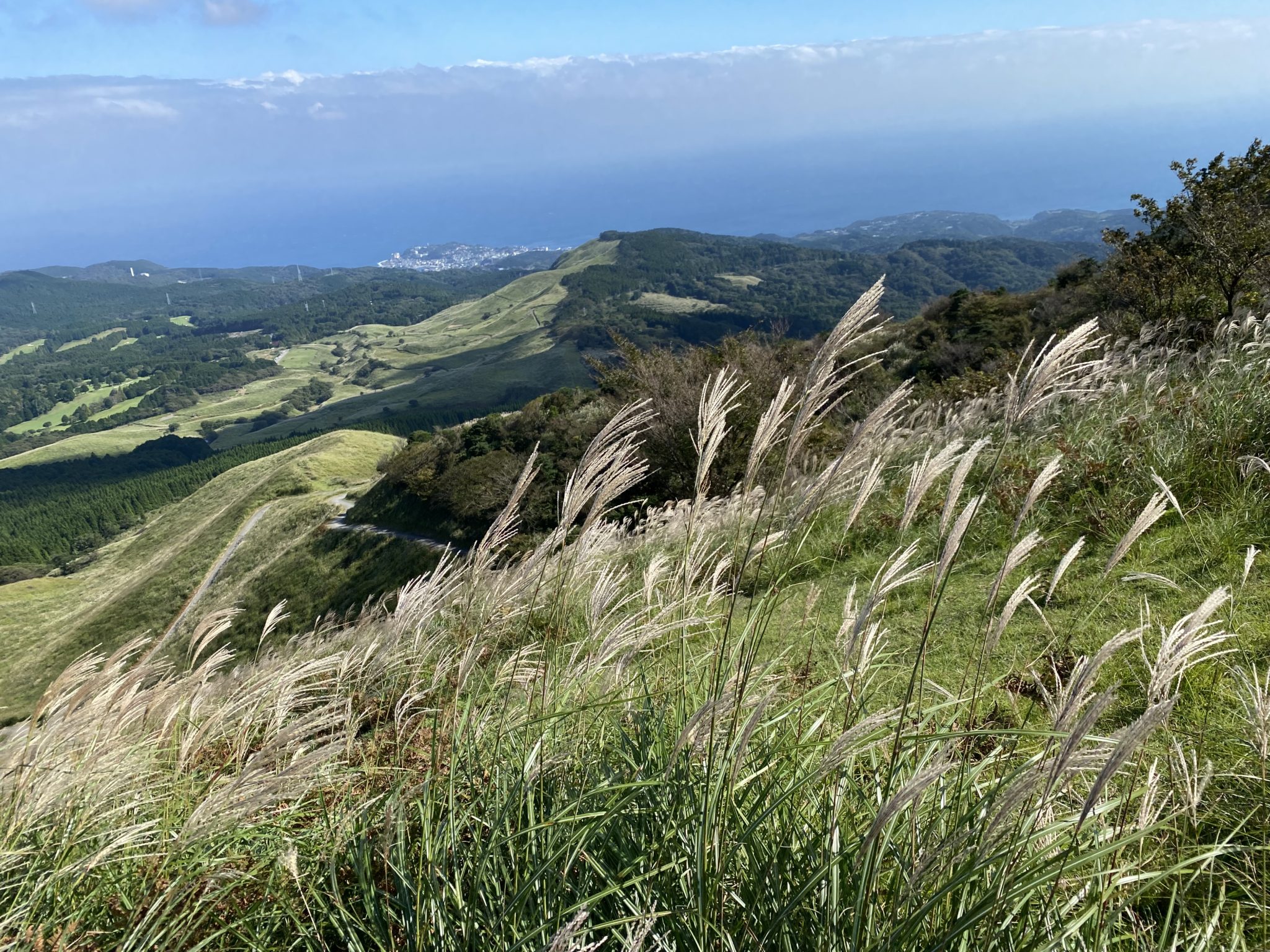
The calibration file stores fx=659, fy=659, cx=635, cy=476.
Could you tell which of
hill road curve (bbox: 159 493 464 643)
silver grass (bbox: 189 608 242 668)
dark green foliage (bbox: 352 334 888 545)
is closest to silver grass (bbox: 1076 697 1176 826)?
silver grass (bbox: 189 608 242 668)

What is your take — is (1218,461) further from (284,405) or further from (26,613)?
(284,405)

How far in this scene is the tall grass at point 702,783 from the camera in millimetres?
1488

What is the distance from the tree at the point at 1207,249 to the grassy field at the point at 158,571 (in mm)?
44339

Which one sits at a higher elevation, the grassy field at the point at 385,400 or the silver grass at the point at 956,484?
the silver grass at the point at 956,484

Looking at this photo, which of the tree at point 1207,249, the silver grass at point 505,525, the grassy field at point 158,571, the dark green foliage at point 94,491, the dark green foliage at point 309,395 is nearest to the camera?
the silver grass at point 505,525

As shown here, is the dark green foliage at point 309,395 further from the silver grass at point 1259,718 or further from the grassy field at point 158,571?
the silver grass at point 1259,718

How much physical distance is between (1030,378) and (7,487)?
184732 mm

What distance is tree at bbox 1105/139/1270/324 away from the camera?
14023 mm

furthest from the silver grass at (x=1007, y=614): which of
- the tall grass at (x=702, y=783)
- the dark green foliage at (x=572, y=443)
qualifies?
the dark green foliage at (x=572, y=443)

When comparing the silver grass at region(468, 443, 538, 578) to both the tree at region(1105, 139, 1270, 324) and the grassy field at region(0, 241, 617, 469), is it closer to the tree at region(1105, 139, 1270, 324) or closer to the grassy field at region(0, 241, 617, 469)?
the tree at region(1105, 139, 1270, 324)

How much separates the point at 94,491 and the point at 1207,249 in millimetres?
161231

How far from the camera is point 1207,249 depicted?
15.6 meters

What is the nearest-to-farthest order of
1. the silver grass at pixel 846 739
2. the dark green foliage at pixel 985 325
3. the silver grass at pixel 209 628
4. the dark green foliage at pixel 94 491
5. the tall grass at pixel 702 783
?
the silver grass at pixel 846 739
the tall grass at pixel 702 783
the silver grass at pixel 209 628
the dark green foliage at pixel 985 325
the dark green foliage at pixel 94 491

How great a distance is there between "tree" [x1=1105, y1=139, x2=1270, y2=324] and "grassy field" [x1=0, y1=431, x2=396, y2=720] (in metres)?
44.3
